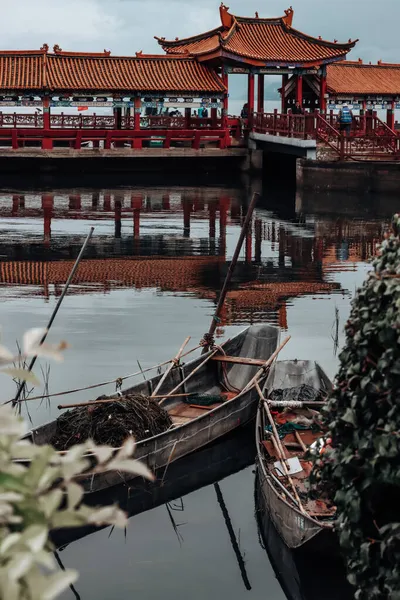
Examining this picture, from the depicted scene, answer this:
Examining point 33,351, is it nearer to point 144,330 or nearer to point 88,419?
point 88,419

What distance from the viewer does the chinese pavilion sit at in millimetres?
46125

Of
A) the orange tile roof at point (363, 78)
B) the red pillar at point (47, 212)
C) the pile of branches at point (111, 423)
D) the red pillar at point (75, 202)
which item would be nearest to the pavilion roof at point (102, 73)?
the orange tile roof at point (363, 78)

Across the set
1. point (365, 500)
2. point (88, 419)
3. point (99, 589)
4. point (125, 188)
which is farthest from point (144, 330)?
point (125, 188)

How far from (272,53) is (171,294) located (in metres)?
28.9

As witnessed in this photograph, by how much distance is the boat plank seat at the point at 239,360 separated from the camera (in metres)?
12.9

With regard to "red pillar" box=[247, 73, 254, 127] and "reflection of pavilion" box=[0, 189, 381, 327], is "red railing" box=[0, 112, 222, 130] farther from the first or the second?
"reflection of pavilion" box=[0, 189, 381, 327]

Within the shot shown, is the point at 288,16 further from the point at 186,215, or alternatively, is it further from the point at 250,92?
the point at 186,215

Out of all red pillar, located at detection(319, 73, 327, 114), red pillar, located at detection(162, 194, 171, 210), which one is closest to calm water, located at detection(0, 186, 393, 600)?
red pillar, located at detection(162, 194, 171, 210)

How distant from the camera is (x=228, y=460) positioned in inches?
477

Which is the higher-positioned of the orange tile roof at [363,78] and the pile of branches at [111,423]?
the orange tile roof at [363,78]

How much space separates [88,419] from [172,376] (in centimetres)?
220

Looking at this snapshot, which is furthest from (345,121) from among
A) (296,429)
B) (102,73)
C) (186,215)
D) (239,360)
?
(296,429)

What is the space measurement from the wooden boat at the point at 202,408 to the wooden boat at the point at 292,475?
0.51 meters

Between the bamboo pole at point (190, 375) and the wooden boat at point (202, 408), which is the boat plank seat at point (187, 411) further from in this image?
the bamboo pole at point (190, 375)
